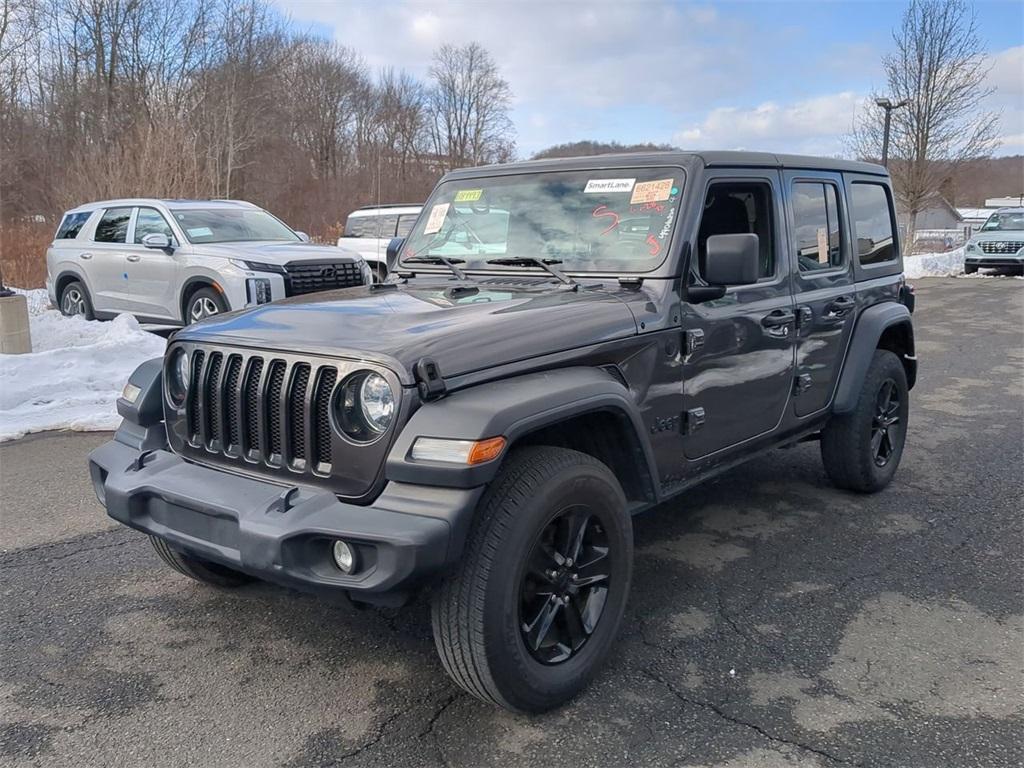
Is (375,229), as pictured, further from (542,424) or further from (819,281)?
(542,424)

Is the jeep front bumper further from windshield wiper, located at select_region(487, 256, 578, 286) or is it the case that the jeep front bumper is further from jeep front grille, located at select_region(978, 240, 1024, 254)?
jeep front grille, located at select_region(978, 240, 1024, 254)

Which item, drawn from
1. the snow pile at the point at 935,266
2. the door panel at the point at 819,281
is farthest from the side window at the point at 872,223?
the snow pile at the point at 935,266

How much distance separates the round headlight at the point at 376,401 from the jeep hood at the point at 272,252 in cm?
735

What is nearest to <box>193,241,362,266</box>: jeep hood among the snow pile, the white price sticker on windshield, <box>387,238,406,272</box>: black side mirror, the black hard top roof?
<box>387,238,406,272</box>: black side mirror

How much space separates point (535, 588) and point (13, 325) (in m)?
7.83

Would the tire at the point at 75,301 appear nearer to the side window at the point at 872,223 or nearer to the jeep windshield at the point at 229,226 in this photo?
the jeep windshield at the point at 229,226

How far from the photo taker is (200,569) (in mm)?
3652

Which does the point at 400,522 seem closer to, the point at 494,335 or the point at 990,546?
the point at 494,335

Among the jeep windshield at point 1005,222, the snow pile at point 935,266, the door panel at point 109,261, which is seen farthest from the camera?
the snow pile at point 935,266

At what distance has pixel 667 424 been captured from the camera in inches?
135

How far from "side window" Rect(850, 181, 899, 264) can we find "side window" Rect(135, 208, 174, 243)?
8.29 metres

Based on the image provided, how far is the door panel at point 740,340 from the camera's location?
140 inches

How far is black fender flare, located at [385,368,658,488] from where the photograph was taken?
97.3 inches

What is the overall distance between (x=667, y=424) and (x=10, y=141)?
29164 millimetres
